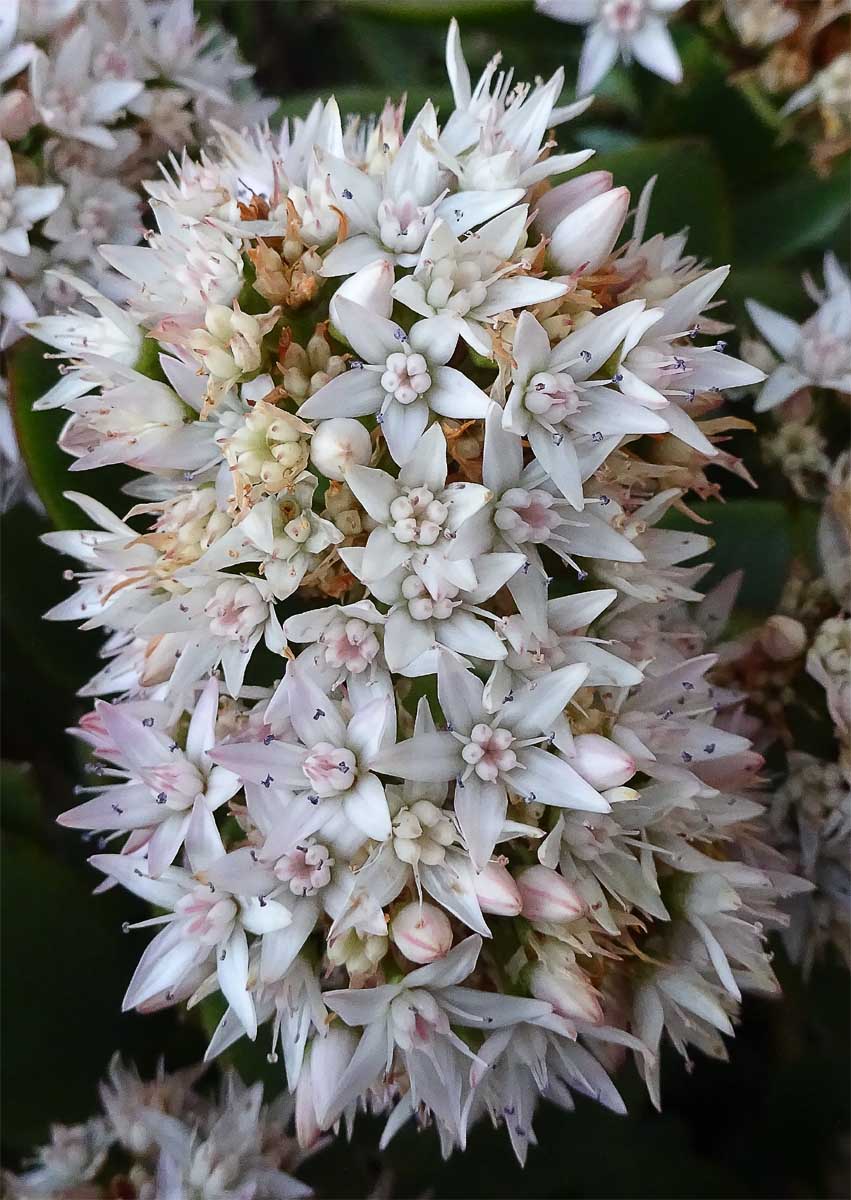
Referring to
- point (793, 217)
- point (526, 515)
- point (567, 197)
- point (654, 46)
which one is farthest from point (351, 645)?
point (793, 217)

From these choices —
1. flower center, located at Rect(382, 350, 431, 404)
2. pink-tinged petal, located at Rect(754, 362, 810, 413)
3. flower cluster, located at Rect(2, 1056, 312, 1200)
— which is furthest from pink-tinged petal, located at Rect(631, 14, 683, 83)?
flower cluster, located at Rect(2, 1056, 312, 1200)

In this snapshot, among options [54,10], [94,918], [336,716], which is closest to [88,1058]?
[94,918]

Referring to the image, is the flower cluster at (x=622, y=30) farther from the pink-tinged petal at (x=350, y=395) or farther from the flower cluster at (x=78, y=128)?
the pink-tinged petal at (x=350, y=395)

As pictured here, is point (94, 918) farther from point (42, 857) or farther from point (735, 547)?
point (735, 547)

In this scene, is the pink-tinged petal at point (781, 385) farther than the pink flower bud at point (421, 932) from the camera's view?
Yes

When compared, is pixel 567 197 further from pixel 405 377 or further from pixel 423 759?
pixel 423 759

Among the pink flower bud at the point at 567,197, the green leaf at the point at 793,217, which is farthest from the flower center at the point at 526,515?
the green leaf at the point at 793,217
